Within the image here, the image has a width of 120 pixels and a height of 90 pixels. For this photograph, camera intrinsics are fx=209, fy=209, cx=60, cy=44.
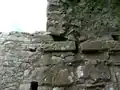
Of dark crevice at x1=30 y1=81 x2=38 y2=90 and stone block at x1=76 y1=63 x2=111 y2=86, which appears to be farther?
dark crevice at x1=30 y1=81 x2=38 y2=90

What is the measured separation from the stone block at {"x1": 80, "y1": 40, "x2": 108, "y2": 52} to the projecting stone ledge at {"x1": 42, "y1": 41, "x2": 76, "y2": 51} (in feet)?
0.42

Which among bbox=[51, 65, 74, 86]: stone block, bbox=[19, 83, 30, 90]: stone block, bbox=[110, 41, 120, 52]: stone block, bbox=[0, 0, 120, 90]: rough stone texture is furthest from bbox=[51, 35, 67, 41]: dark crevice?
bbox=[19, 83, 30, 90]: stone block

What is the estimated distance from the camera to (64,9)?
2.91 m

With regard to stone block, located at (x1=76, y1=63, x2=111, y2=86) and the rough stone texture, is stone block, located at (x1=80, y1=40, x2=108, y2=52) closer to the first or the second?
the rough stone texture

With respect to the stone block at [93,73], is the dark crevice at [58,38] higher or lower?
higher

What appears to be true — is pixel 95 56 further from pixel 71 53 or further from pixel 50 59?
pixel 50 59

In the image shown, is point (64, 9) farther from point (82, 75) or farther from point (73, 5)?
point (82, 75)

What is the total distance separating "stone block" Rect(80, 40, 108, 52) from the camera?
8.48 ft

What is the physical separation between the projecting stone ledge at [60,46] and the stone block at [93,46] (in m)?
0.13

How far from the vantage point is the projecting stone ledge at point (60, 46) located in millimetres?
2662

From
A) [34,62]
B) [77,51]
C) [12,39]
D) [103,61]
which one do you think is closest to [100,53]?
[103,61]

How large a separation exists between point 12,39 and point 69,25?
1089 mm

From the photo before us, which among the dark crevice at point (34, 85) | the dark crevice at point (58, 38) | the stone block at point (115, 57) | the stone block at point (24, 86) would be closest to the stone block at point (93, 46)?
the stone block at point (115, 57)

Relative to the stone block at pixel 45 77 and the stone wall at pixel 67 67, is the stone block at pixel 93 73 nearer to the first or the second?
the stone wall at pixel 67 67
